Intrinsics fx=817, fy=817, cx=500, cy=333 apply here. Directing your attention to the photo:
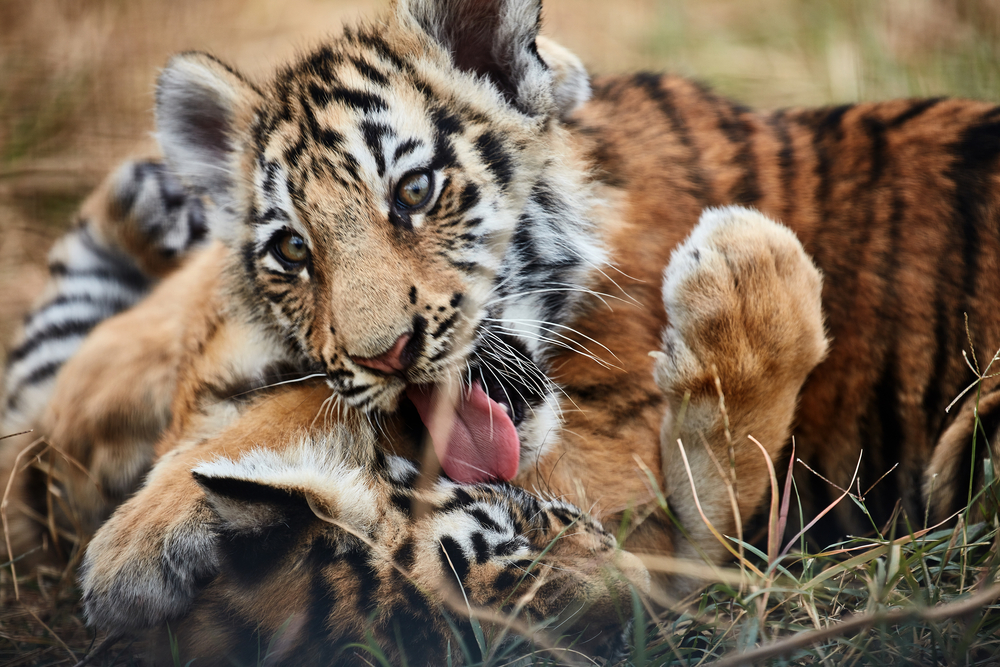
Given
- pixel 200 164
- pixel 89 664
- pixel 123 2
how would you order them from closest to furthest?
pixel 89 664
pixel 200 164
pixel 123 2

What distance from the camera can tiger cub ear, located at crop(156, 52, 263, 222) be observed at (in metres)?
1.79

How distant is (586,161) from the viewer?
5.90ft

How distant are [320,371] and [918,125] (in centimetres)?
144

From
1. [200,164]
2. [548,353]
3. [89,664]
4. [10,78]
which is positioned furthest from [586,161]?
[10,78]

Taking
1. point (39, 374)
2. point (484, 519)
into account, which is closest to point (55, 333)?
point (39, 374)

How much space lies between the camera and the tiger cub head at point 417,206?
4.83ft

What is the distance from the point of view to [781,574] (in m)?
1.57

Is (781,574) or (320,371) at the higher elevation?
(320,371)

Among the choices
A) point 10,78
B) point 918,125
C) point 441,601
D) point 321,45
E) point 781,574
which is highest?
point 10,78

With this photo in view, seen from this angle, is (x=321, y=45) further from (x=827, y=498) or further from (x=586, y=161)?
(x=827, y=498)


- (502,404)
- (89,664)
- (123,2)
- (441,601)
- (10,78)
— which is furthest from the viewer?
(123,2)

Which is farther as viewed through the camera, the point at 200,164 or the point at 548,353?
the point at 200,164

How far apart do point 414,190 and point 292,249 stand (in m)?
0.28

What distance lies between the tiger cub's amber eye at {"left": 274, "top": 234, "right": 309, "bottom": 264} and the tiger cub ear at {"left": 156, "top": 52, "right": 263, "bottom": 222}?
0.31 m
